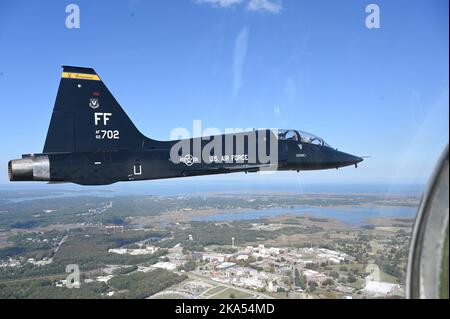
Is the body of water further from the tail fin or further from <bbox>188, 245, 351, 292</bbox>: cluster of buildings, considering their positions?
the tail fin

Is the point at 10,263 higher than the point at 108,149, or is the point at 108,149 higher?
the point at 108,149

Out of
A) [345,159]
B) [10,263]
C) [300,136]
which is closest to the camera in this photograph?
[10,263]

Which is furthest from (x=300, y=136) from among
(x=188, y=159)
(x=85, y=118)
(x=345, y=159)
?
(x=85, y=118)

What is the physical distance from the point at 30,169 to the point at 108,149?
5.15ft

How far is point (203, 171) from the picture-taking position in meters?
7.84

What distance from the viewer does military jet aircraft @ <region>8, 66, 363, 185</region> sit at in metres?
6.65

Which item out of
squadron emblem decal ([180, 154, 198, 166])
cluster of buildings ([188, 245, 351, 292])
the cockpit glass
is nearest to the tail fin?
squadron emblem decal ([180, 154, 198, 166])

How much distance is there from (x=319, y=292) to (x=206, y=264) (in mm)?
2421

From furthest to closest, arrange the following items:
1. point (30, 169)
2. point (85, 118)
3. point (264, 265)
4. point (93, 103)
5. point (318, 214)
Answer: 1. point (318, 214)
2. point (93, 103)
3. point (85, 118)
4. point (264, 265)
5. point (30, 169)

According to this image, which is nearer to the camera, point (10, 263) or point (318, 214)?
point (10, 263)

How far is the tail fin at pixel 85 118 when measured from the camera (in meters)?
6.83

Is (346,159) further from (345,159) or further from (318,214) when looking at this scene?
(318,214)

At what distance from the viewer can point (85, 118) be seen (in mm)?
7082

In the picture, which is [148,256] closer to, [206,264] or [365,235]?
[206,264]
